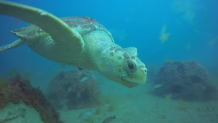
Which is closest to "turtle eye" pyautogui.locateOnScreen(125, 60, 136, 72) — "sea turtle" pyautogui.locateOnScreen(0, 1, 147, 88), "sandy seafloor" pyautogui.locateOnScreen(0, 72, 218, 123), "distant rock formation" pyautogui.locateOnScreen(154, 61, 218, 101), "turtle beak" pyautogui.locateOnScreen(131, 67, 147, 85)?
"sea turtle" pyautogui.locateOnScreen(0, 1, 147, 88)

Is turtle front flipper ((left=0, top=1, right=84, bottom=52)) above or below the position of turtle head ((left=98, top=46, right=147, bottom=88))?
above

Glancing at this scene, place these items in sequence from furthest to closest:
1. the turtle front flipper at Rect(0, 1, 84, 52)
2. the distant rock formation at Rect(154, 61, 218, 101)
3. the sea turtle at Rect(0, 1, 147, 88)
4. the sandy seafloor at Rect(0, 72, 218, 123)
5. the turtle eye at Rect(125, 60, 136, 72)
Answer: the distant rock formation at Rect(154, 61, 218, 101) < the sandy seafloor at Rect(0, 72, 218, 123) < the turtle eye at Rect(125, 60, 136, 72) < the sea turtle at Rect(0, 1, 147, 88) < the turtle front flipper at Rect(0, 1, 84, 52)

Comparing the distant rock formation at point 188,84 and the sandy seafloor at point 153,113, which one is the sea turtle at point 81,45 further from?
the distant rock formation at point 188,84

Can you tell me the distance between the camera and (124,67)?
2129mm

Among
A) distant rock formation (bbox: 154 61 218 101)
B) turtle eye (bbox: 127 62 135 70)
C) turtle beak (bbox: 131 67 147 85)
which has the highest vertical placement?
distant rock formation (bbox: 154 61 218 101)

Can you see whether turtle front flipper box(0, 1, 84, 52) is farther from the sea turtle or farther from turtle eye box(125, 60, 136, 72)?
turtle eye box(125, 60, 136, 72)

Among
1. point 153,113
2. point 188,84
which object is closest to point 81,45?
point 153,113

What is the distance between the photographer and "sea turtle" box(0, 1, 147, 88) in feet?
5.74

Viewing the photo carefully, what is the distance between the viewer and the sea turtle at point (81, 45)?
1751 millimetres

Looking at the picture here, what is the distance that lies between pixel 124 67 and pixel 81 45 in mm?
954

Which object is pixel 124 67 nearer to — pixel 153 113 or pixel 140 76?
pixel 140 76

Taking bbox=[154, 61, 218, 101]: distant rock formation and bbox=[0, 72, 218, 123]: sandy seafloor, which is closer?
bbox=[0, 72, 218, 123]: sandy seafloor

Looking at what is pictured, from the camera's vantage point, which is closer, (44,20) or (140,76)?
(44,20)

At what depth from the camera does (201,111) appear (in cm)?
491
